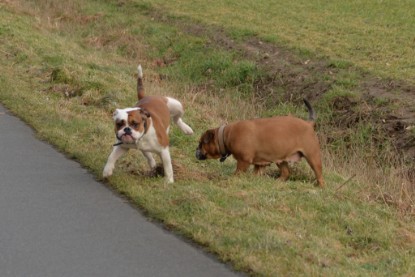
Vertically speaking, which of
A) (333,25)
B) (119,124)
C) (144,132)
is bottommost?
(333,25)

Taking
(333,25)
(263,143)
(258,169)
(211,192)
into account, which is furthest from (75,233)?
(333,25)

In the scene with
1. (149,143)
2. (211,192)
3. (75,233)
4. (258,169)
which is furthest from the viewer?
(258,169)

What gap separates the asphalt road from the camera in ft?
22.0

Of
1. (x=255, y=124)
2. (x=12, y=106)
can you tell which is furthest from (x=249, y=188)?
(x=12, y=106)

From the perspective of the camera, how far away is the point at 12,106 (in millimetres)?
13000

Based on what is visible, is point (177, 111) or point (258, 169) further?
point (177, 111)

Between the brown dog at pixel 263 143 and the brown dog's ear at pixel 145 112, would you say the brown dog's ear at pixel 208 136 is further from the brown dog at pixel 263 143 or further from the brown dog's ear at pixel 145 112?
Result: the brown dog's ear at pixel 145 112

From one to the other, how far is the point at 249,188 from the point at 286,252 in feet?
7.61

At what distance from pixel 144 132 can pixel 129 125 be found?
278 mm

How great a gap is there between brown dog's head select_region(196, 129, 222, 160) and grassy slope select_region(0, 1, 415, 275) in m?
0.20

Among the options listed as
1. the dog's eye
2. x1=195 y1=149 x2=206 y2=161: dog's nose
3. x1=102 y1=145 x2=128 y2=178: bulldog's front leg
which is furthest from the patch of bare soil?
the dog's eye

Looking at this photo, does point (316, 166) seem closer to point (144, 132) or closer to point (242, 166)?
point (242, 166)

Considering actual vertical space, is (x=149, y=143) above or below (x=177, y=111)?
above

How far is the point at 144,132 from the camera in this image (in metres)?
9.07
